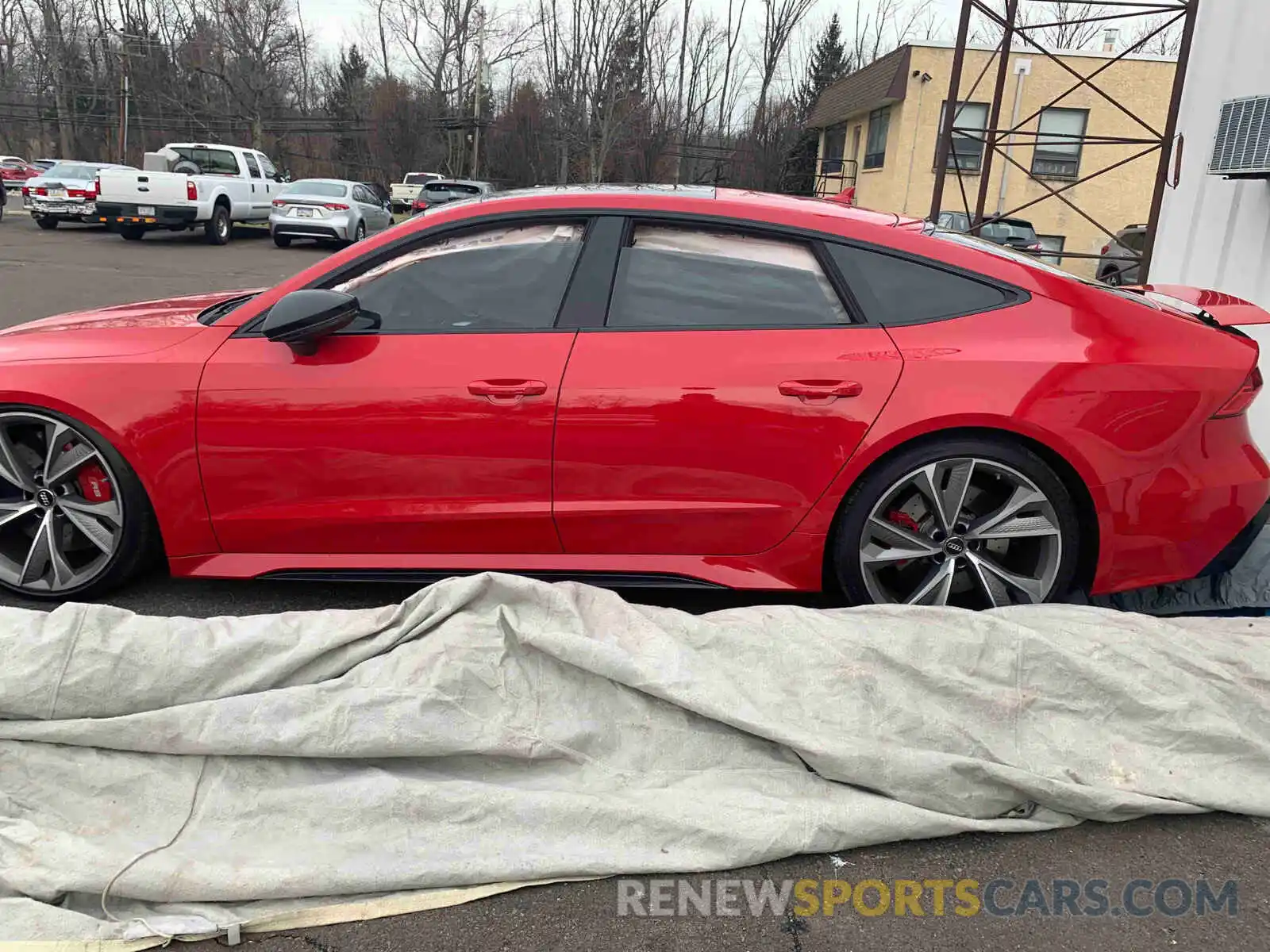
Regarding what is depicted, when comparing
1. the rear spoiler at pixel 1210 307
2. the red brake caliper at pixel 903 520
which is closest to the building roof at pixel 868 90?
the rear spoiler at pixel 1210 307

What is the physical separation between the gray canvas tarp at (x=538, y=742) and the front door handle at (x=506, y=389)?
621mm

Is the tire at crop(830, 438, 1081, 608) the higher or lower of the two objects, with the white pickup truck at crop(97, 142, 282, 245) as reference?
lower

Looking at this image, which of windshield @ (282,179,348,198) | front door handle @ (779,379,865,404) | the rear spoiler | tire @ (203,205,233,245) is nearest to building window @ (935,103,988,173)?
windshield @ (282,179,348,198)

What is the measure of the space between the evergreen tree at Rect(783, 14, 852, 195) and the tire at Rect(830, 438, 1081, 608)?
35846mm

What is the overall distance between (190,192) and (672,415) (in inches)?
768

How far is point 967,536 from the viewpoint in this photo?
3141 millimetres

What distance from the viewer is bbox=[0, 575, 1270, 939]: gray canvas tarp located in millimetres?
2156

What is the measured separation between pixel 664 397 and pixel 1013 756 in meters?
1.45

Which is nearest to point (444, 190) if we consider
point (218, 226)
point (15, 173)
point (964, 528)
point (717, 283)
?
point (218, 226)

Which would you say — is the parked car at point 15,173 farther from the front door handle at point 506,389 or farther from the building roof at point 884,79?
the front door handle at point 506,389

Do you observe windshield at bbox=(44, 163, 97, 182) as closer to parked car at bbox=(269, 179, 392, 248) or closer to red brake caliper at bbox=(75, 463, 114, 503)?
parked car at bbox=(269, 179, 392, 248)

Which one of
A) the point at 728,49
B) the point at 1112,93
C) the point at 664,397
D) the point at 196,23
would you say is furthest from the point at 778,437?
the point at 196,23

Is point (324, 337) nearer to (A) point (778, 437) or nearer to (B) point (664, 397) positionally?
(B) point (664, 397)

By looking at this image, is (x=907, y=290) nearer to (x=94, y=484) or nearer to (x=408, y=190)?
(x=94, y=484)
